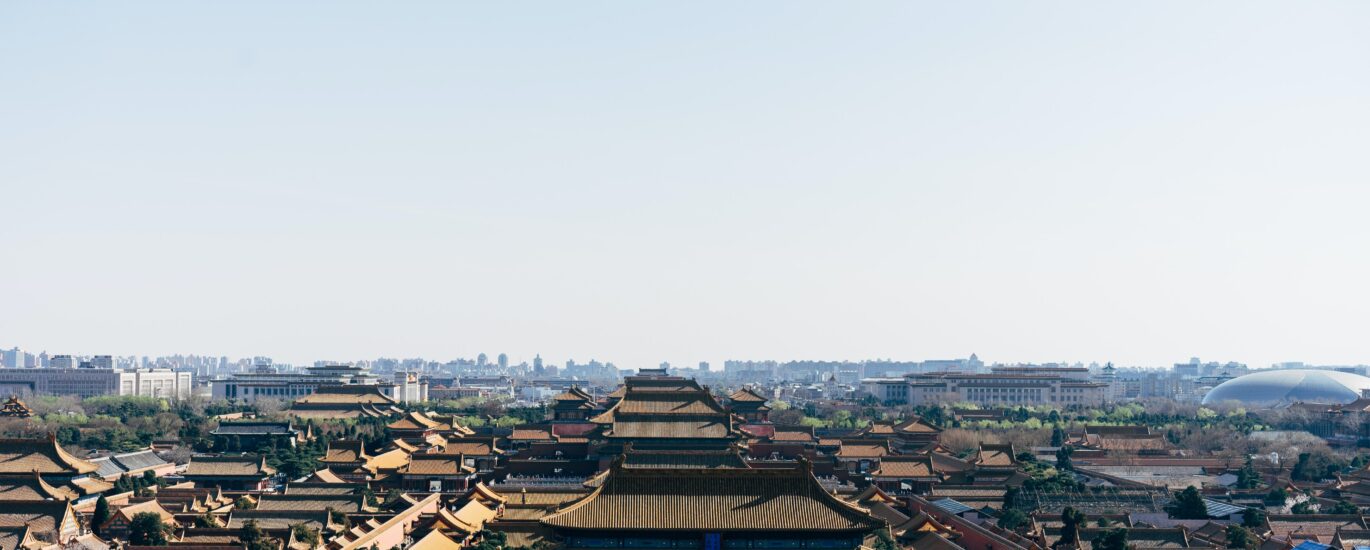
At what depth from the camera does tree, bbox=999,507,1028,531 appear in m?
54.7

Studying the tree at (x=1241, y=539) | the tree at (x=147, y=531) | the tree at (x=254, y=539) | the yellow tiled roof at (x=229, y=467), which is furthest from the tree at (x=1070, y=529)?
the yellow tiled roof at (x=229, y=467)

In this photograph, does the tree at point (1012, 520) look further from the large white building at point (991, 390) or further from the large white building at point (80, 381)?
the large white building at point (80, 381)

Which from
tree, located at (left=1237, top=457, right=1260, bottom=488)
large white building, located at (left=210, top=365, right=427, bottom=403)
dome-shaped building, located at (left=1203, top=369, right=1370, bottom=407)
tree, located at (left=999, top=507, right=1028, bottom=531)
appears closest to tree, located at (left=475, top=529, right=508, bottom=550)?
tree, located at (left=999, top=507, right=1028, bottom=531)

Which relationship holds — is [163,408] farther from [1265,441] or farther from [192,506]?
[1265,441]

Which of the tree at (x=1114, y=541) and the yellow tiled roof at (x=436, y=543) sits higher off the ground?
the tree at (x=1114, y=541)

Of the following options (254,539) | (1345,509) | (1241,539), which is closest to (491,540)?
(254,539)

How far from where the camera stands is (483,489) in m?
55.0

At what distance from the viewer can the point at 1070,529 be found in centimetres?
5062

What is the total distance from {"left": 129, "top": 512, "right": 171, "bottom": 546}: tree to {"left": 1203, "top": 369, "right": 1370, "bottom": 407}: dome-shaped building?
13240cm

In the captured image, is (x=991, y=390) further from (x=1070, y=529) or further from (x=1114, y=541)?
(x=1114, y=541)

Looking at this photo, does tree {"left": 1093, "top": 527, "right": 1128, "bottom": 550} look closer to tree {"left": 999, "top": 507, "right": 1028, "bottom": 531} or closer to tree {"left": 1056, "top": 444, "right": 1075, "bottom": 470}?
tree {"left": 999, "top": 507, "right": 1028, "bottom": 531}

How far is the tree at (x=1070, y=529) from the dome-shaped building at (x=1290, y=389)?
11413 cm

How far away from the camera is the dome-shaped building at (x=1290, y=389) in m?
159

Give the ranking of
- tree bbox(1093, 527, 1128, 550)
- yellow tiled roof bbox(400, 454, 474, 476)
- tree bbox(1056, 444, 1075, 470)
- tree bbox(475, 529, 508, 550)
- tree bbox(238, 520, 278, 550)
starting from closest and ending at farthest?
tree bbox(475, 529, 508, 550) → tree bbox(238, 520, 278, 550) → tree bbox(1093, 527, 1128, 550) → yellow tiled roof bbox(400, 454, 474, 476) → tree bbox(1056, 444, 1075, 470)
